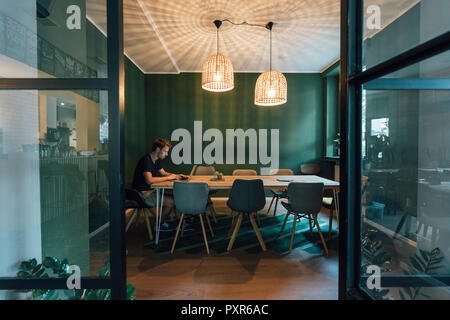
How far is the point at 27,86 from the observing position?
1112mm

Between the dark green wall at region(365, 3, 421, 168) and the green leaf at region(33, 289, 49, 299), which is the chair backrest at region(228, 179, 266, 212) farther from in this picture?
the green leaf at region(33, 289, 49, 299)

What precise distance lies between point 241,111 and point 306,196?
3.58m

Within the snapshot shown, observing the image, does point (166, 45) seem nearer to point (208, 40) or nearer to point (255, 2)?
point (208, 40)

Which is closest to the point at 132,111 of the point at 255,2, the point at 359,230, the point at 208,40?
the point at 208,40

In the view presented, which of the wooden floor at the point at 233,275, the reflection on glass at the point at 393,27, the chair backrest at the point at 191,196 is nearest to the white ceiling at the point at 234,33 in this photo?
the reflection on glass at the point at 393,27

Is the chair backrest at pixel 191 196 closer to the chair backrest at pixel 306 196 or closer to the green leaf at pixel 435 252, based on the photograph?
the chair backrest at pixel 306 196

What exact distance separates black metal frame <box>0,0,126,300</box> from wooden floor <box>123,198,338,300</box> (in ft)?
2.99

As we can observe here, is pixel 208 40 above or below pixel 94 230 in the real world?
above

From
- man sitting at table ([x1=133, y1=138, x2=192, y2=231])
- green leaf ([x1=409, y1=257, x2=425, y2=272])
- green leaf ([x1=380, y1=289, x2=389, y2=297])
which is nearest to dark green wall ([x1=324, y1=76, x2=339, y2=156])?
man sitting at table ([x1=133, y1=138, x2=192, y2=231])

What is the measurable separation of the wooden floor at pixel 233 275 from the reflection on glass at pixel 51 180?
3.03 feet

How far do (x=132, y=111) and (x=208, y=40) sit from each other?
2.26m

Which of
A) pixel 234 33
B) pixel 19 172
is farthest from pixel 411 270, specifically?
pixel 234 33

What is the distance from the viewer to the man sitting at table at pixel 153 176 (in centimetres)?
312
